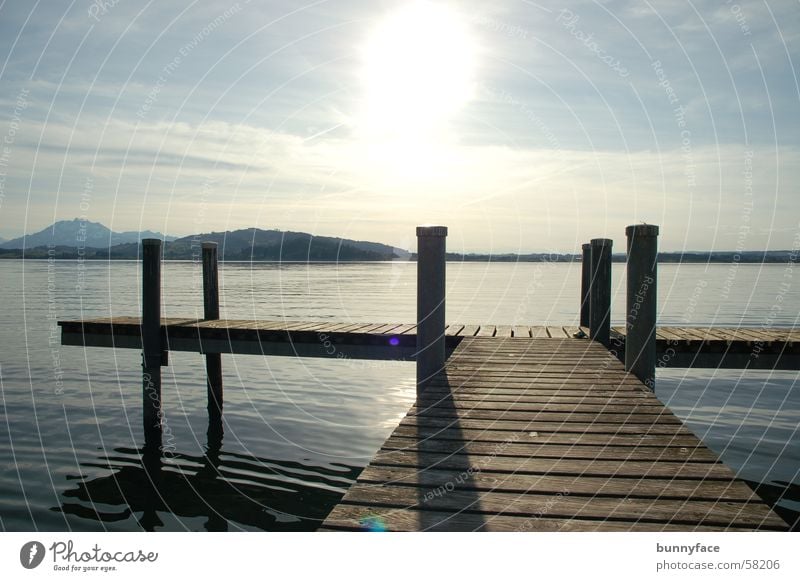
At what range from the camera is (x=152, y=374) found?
41.6 feet

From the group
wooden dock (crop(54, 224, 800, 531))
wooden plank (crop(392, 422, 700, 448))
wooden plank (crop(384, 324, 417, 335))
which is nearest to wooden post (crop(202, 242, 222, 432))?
wooden dock (crop(54, 224, 800, 531))

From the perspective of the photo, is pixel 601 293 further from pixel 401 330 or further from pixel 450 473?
pixel 450 473

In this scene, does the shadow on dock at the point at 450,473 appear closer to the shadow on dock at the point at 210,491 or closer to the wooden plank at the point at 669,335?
the shadow on dock at the point at 210,491

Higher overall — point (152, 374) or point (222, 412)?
point (152, 374)

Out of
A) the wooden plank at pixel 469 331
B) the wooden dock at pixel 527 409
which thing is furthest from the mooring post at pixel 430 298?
the wooden plank at pixel 469 331

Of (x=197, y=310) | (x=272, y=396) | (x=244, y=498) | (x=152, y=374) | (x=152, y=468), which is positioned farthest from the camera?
(x=197, y=310)

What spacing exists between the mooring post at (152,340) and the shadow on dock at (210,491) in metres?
0.61

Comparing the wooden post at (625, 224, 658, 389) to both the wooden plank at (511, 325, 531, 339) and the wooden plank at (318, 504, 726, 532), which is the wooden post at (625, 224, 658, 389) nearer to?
the wooden plank at (511, 325, 531, 339)

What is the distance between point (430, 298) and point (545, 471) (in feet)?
13.1

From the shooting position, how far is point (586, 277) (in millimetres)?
12258
